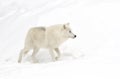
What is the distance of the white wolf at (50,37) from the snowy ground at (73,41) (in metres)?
0.38

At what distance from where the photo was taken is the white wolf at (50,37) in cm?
905

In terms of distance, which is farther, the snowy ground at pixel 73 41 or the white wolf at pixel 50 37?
the white wolf at pixel 50 37

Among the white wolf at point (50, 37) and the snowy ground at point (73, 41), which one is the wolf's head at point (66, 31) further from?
the snowy ground at point (73, 41)

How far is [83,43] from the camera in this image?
966 cm

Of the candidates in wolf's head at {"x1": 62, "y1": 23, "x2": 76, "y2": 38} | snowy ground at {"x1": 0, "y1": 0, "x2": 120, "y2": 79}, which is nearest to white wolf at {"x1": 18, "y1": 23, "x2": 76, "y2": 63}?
wolf's head at {"x1": 62, "y1": 23, "x2": 76, "y2": 38}

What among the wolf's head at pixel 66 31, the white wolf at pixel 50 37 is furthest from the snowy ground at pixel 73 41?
the wolf's head at pixel 66 31

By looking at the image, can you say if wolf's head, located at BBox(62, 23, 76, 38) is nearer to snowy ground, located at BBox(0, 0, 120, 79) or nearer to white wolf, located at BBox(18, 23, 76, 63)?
white wolf, located at BBox(18, 23, 76, 63)

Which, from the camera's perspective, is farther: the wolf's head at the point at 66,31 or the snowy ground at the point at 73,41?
the wolf's head at the point at 66,31

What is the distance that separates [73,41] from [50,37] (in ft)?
3.40

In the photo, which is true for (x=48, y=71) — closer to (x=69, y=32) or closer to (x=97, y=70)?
(x=97, y=70)

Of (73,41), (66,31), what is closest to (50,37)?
(66,31)

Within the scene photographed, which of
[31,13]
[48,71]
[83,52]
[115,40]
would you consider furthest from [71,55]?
[31,13]

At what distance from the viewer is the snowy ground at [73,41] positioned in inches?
269

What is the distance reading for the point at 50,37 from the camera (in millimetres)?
9164
